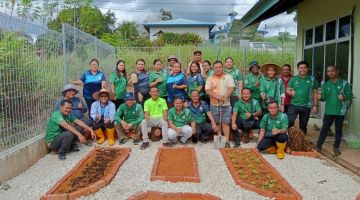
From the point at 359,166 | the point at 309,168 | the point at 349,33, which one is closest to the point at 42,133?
the point at 309,168

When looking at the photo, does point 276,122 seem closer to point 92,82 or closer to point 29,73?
point 92,82

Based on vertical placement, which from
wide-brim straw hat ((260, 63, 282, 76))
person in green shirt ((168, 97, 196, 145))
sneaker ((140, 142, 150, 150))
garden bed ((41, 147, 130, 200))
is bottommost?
garden bed ((41, 147, 130, 200))

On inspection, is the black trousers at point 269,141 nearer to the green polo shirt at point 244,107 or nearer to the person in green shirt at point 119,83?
the green polo shirt at point 244,107

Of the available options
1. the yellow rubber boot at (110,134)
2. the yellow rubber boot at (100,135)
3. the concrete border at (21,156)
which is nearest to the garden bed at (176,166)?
the yellow rubber boot at (110,134)

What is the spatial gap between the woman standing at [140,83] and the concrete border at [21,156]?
92.7 inches

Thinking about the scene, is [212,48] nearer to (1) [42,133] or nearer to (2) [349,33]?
(2) [349,33]

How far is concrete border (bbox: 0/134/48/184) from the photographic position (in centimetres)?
548

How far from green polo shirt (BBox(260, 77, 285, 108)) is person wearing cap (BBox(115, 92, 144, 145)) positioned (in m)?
2.61

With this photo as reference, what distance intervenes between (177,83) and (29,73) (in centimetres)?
303

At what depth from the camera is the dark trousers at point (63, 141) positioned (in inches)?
269

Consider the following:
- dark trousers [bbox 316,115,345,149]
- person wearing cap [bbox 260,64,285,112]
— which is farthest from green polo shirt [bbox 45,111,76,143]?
dark trousers [bbox 316,115,345,149]

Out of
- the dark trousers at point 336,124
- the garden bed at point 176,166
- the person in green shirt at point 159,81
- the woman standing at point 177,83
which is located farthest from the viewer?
the person in green shirt at point 159,81

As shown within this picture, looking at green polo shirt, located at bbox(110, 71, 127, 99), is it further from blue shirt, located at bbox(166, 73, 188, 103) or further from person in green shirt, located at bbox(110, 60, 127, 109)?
blue shirt, located at bbox(166, 73, 188, 103)

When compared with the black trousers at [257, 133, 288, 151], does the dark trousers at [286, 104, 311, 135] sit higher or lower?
higher
